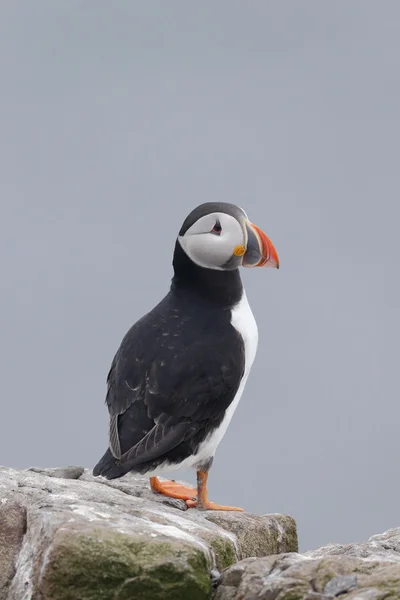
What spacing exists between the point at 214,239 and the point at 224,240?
95 millimetres

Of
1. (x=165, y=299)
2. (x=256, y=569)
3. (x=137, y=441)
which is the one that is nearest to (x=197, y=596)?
(x=256, y=569)

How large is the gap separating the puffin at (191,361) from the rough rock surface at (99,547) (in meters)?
0.55

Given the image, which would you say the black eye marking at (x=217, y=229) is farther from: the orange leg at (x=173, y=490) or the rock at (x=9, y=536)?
the rock at (x=9, y=536)

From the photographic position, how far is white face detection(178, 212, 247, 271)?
9.85 meters

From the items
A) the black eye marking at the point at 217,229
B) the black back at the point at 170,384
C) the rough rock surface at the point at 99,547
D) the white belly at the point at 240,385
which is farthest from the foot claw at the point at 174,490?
the black eye marking at the point at 217,229

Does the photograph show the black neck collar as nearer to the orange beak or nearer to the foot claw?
the orange beak

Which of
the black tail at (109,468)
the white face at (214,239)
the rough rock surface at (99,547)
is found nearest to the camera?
the rough rock surface at (99,547)

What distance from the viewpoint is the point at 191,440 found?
9.30 metres

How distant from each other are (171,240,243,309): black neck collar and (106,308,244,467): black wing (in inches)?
19.2

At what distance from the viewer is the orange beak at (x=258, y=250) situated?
992 centimetres

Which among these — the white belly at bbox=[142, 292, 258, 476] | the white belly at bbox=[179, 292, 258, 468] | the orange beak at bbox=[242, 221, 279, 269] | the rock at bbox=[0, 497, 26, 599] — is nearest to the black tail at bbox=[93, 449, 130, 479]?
the white belly at bbox=[142, 292, 258, 476]

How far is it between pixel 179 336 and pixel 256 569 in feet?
10.2

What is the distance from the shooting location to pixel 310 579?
→ 6.55 meters

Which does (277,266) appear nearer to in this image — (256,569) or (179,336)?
(179,336)
